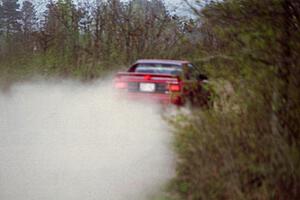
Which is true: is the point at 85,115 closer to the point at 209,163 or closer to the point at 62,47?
the point at 209,163

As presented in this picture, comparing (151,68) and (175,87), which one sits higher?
(175,87)

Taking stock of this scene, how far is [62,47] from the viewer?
2636 cm

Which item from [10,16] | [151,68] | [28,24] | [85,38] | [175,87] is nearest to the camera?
[175,87]

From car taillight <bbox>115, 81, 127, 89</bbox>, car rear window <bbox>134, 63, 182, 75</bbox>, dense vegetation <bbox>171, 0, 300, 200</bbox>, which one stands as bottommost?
car taillight <bbox>115, 81, 127, 89</bbox>

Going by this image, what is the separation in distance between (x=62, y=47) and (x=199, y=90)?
20.9m

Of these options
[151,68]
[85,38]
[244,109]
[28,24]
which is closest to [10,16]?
[28,24]

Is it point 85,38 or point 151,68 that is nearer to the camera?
point 151,68

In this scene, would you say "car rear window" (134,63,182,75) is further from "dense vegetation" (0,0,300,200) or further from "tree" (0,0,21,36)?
"tree" (0,0,21,36)

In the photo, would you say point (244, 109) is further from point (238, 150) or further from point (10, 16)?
point (10, 16)

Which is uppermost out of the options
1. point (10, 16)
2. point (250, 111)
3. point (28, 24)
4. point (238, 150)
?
point (10, 16)

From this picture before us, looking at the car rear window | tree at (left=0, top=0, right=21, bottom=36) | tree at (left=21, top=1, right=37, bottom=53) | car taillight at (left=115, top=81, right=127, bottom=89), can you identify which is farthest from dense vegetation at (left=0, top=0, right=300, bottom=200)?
tree at (left=0, top=0, right=21, bottom=36)

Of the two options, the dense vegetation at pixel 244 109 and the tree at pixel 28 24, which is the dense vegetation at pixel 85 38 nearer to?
the tree at pixel 28 24

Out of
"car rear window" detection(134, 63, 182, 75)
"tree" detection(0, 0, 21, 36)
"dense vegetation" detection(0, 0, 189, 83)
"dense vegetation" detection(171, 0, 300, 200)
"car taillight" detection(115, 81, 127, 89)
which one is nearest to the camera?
"dense vegetation" detection(171, 0, 300, 200)

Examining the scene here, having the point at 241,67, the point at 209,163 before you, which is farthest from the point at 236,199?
the point at 241,67
